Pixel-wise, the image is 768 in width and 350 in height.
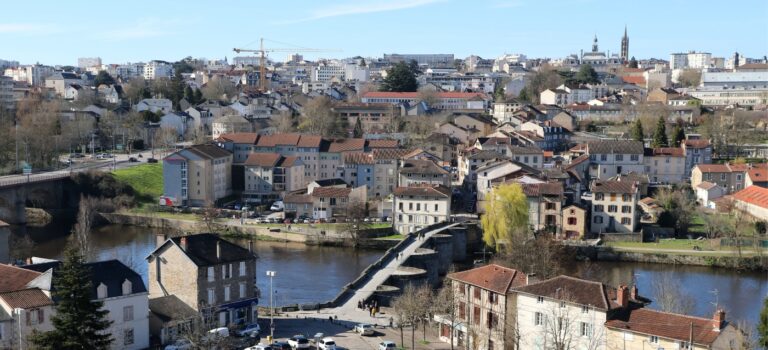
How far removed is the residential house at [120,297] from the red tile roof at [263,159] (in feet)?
74.7

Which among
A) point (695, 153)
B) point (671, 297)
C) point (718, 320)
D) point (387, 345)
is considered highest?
point (695, 153)

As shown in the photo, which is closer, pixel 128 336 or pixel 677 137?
pixel 128 336

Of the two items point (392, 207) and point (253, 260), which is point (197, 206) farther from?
point (253, 260)

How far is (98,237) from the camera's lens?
111 ft

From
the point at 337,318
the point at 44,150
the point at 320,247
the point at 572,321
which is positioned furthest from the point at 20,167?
the point at 572,321

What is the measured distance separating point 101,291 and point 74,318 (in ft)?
8.22

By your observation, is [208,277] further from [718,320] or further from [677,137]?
[677,137]

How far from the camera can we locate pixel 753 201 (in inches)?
1330

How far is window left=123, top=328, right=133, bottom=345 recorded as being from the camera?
1683 centimetres

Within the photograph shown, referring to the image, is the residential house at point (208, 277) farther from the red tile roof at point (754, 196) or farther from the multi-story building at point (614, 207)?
the red tile roof at point (754, 196)

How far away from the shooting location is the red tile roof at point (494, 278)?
17500 millimetres

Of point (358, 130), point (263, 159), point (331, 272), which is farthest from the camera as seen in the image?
point (358, 130)

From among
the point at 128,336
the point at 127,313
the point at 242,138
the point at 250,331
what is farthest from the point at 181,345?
the point at 242,138

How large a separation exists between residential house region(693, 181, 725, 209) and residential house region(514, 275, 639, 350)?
21.2 meters
